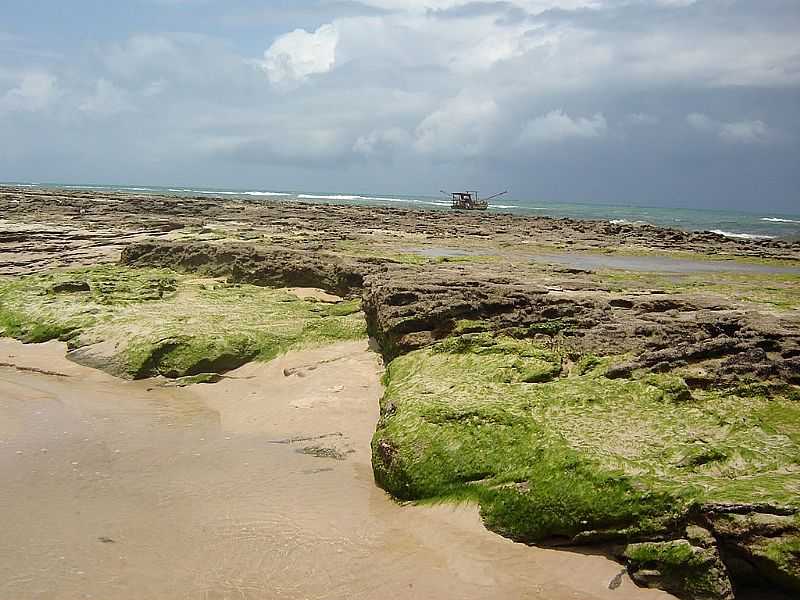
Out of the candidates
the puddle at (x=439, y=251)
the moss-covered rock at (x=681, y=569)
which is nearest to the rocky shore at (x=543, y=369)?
the moss-covered rock at (x=681, y=569)

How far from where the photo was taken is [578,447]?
20.4 feet

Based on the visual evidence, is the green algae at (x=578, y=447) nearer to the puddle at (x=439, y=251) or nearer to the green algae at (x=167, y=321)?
the green algae at (x=167, y=321)

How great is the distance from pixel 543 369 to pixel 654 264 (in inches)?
588

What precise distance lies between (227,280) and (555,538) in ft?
41.4

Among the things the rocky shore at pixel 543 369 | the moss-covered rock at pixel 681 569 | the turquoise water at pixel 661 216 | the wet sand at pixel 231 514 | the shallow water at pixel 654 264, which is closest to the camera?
the moss-covered rock at pixel 681 569

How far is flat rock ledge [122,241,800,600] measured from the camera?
488 cm

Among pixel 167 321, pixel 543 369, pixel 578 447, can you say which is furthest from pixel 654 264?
pixel 578 447

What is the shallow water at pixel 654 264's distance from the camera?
19.5 m

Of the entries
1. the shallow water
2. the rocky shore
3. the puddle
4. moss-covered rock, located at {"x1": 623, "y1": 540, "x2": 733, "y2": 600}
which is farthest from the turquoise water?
moss-covered rock, located at {"x1": 623, "y1": 540, "x2": 733, "y2": 600}

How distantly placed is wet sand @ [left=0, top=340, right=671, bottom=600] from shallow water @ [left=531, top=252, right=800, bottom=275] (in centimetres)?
1198

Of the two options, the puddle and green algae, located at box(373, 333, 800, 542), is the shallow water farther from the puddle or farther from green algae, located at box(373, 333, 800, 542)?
green algae, located at box(373, 333, 800, 542)

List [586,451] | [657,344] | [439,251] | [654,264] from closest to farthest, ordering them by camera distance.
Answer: [586,451] < [657,344] < [654,264] < [439,251]

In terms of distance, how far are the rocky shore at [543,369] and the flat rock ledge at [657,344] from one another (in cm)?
2

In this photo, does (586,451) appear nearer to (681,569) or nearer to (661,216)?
(681,569)
